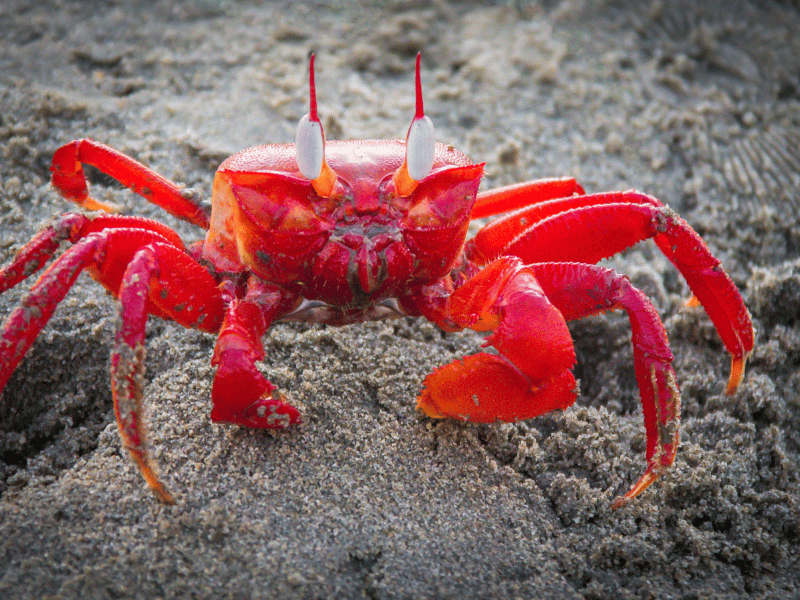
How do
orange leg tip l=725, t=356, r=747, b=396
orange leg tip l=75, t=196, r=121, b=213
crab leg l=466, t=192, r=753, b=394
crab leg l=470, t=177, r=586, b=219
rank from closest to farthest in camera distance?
crab leg l=466, t=192, r=753, b=394 → orange leg tip l=725, t=356, r=747, b=396 → crab leg l=470, t=177, r=586, b=219 → orange leg tip l=75, t=196, r=121, b=213

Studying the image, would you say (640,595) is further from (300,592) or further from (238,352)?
(238,352)

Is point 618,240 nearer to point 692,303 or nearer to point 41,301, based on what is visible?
point 692,303

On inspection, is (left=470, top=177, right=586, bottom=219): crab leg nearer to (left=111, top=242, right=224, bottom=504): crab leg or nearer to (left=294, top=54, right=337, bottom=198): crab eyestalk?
(left=294, top=54, right=337, bottom=198): crab eyestalk

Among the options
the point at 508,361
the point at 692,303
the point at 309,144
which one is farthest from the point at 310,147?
the point at 692,303

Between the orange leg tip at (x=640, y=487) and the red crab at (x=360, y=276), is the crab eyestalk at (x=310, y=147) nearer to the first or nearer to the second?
the red crab at (x=360, y=276)

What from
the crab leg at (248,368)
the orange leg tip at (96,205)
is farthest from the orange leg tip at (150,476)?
the orange leg tip at (96,205)

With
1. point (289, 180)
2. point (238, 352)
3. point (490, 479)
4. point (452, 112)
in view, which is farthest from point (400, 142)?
point (452, 112)

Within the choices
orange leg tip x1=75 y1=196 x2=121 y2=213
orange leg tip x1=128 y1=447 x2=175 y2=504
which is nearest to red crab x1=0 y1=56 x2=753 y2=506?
orange leg tip x1=128 y1=447 x2=175 y2=504
